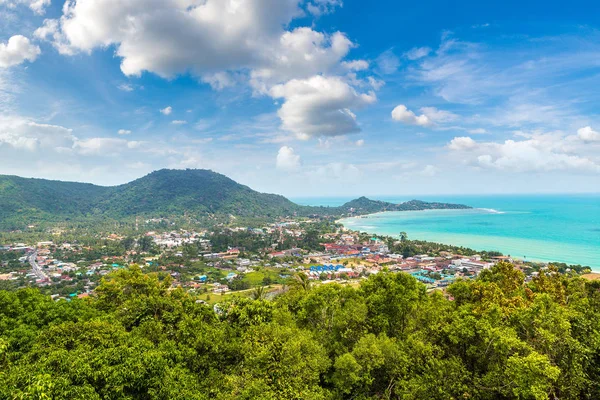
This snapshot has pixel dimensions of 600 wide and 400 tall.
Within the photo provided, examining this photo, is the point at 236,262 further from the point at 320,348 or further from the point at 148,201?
the point at 148,201

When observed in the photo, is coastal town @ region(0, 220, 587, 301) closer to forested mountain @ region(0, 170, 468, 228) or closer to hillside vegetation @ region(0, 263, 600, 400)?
hillside vegetation @ region(0, 263, 600, 400)

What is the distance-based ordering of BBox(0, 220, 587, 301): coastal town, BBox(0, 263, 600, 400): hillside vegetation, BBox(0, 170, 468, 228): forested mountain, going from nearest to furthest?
BBox(0, 263, 600, 400): hillside vegetation
BBox(0, 220, 587, 301): coastal town
BBox(0, 170, 468, 228): forested mountain

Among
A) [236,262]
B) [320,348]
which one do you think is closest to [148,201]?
[236,262]

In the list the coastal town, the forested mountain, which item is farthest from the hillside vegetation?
the forested mountain

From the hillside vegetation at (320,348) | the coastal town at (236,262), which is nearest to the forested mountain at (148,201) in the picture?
the coastal town at (236,262)

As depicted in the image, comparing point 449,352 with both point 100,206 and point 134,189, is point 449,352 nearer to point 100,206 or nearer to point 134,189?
point 100,206

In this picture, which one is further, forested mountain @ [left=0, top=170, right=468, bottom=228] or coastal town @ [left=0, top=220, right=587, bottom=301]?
forested mountain @ [left=0, top=170, right=468, bottom=228]

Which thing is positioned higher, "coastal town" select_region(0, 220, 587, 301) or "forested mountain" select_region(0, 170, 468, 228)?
"forested mountain" select_region(0, 170, 468, 228)

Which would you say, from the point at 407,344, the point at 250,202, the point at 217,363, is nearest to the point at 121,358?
the point at 217,363

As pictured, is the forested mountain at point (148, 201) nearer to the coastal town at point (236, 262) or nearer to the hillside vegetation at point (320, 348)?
the coastal town at point (236, 262)
